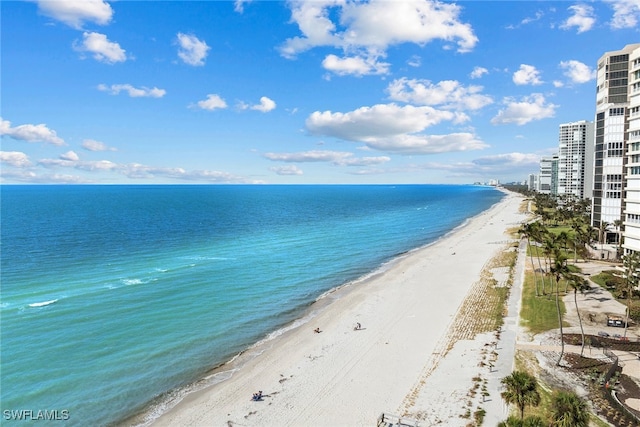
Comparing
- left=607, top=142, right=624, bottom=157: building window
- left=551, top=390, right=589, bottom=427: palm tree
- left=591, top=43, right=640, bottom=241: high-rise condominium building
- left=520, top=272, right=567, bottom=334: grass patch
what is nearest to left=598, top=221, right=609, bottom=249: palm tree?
left=591, top=43, right=640, bottom=241: high-rise condominium building

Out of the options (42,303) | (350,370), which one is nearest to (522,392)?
(350,370)

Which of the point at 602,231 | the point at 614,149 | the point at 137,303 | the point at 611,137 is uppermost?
the point at 611,137

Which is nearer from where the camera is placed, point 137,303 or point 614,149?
point 137,303

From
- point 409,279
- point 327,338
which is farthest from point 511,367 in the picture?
point 409,279

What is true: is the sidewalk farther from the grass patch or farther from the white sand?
the white sand

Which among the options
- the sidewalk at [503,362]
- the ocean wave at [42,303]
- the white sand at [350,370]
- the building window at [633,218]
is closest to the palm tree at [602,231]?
the building window at [633,218]

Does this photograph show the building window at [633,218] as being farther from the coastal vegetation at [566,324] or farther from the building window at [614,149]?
the building window at [614,149]

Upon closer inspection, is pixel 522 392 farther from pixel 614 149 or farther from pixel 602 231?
pixel 602 231

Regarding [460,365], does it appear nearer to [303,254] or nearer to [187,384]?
[187,384]
